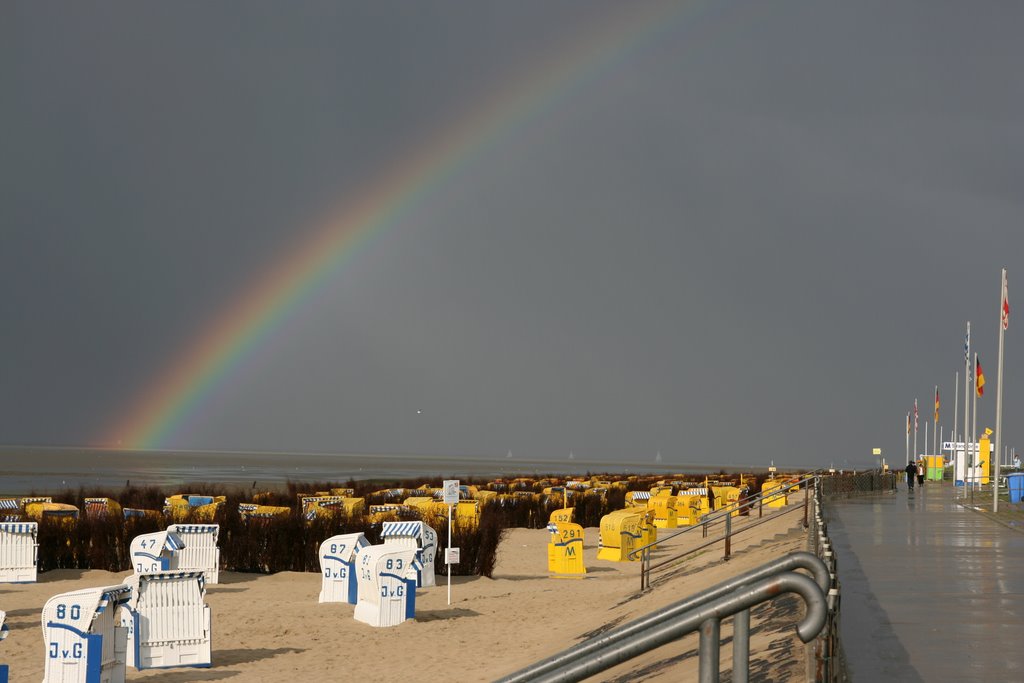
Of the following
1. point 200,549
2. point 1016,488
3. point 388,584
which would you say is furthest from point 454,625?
point 1016,488

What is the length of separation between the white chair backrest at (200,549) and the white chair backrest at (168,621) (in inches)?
363

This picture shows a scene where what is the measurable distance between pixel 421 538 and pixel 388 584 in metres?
5.69

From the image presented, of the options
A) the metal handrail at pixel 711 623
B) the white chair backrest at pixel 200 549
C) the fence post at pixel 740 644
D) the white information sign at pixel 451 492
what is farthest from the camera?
the white chair backrest at pixel 200 549

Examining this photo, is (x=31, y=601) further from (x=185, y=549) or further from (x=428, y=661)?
(x=428, y=661)

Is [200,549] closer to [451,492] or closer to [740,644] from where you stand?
[451,492]

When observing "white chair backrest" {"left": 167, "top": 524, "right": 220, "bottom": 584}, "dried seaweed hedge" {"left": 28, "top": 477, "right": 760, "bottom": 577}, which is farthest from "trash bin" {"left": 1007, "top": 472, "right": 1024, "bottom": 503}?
"white chair backrest" {"left": 167, "top": 524, "right": 220, "bottom": 584}

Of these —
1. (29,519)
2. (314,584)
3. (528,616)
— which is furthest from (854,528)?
(29,519)

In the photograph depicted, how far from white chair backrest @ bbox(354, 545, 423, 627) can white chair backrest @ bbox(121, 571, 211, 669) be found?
12.0ft

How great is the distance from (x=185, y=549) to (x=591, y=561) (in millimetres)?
10374

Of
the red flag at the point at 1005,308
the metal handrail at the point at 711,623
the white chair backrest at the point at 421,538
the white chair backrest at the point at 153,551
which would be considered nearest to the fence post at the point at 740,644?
the metal handrail at the point at 711,623

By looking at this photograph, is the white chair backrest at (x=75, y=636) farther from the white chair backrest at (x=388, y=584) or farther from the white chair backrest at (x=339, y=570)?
the white chair backrest at (x=339, y=570)

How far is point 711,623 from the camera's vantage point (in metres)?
4.19

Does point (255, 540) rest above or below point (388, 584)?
below

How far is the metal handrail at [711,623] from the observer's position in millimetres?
4078
